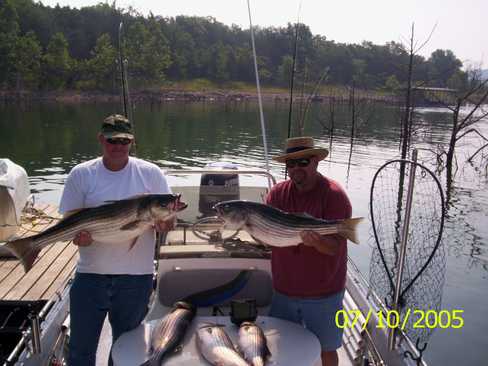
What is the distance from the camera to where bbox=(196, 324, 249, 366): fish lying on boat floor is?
2963 millimetres

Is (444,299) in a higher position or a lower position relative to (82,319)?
lower

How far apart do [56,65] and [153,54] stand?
17119mm

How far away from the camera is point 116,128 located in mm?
3375

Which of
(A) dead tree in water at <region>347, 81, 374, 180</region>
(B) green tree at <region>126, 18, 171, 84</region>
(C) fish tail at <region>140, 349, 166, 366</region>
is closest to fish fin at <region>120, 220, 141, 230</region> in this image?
(C) fish tail at <region>140, 349, 166, 366</region>

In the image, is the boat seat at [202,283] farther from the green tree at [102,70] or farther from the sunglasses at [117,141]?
→ the green tree at [102,70]

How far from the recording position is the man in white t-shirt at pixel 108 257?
3.30m

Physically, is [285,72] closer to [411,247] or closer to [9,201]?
[411,247]

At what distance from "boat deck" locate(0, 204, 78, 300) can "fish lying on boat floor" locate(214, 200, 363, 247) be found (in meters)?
3.45

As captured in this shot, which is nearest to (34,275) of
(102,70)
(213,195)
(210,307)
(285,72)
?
(213,195)

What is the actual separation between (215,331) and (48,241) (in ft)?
4.60

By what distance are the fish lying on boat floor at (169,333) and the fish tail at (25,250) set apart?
105 centimetres

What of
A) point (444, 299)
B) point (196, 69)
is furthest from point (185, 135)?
point (196, 69)

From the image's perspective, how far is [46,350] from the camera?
3.85 m

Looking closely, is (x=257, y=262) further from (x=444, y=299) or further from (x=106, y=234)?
(x=444, y=299)
